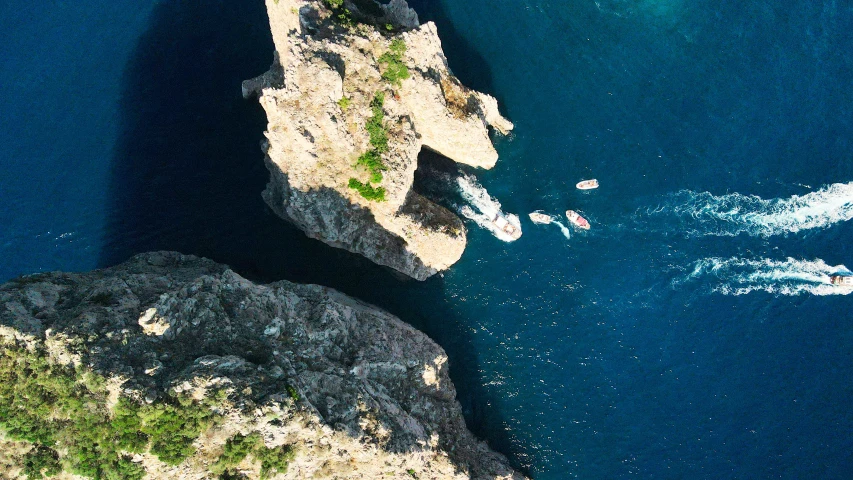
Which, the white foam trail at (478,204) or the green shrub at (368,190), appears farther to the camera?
the white foam trail at (478,204)

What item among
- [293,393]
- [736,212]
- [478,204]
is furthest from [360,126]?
[736,212]

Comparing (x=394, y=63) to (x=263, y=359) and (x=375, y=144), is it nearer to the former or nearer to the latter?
(x=375, y=144)

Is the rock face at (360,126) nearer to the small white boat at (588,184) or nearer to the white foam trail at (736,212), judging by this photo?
the small white boat at (588,184)

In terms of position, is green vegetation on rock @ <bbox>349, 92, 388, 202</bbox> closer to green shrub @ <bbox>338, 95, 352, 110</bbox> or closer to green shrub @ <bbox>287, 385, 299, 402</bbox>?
green shrub @ <bbox>338, 95, 352, 110</bbox>

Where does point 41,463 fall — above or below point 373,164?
below

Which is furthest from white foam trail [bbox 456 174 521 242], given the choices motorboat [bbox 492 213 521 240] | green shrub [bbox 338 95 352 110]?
green shrub [bbox 338 95 352 110]

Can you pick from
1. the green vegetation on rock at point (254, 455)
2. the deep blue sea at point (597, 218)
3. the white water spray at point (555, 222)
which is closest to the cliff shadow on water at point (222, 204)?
the deep blue sea at point (597, 218)

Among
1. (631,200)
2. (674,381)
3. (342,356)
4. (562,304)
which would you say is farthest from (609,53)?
(342,356)
